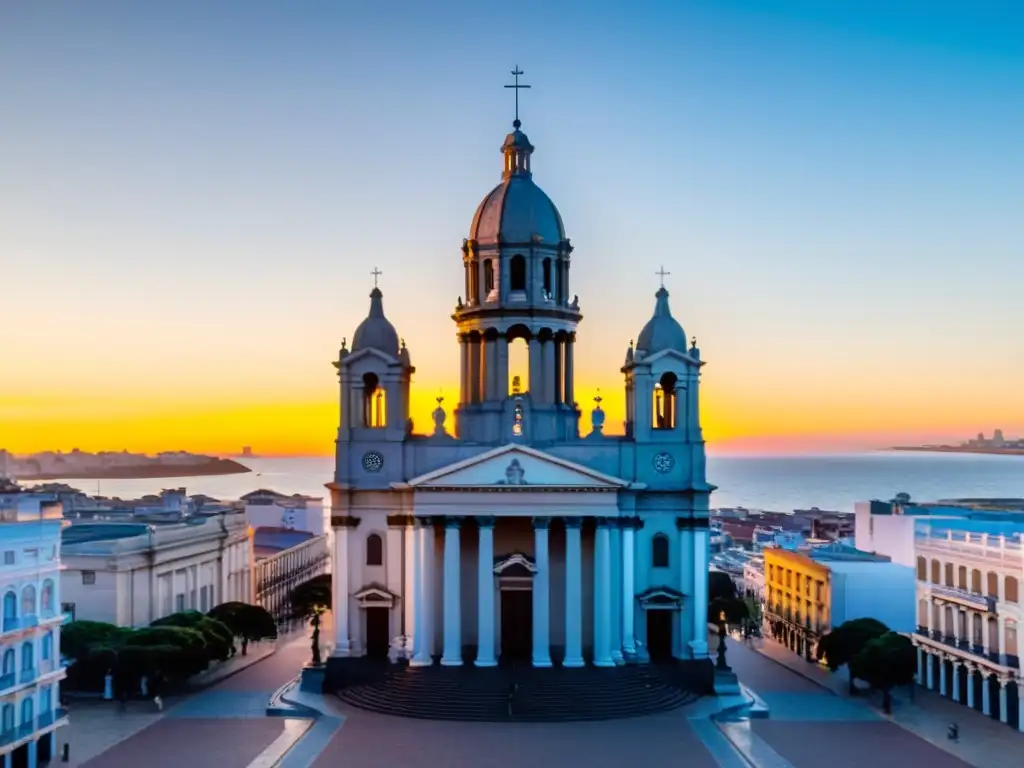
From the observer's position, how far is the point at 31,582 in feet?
138

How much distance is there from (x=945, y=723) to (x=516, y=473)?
63.5ft

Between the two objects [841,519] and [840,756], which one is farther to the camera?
[841,519]

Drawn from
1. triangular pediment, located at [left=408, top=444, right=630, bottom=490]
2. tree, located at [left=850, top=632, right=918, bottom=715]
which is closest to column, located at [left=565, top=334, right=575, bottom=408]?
triangular pediment, located at [left=408, top=444, right=630, bottom=490]

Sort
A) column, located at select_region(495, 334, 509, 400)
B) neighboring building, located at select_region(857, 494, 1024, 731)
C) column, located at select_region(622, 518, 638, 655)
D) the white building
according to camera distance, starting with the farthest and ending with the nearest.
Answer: the white building < column, located at select_region(495, 334, 509, 400) < column, located at select_region(622, 518, 638, 655) < neighboring building, located at select_region(857, 494, 1024, 731)

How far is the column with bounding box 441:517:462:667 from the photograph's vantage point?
5116 cm

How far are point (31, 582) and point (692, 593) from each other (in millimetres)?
26614

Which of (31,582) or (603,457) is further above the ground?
(603,457)

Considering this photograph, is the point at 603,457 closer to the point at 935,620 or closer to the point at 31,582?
the point at 935,620

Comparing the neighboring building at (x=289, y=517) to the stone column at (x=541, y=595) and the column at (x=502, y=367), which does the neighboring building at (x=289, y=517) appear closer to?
the column at (x=502, y=367)

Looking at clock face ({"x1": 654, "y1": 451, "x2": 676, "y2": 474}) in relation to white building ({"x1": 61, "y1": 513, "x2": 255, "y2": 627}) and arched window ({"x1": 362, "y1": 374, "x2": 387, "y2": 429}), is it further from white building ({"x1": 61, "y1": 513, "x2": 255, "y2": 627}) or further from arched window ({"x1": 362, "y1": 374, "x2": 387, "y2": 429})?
white building ({"x1": 61, "y1": 513, "x2": 255, "y2": 627})

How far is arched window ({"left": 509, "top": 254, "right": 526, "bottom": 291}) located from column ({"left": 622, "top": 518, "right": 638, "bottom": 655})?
11556 millimetres

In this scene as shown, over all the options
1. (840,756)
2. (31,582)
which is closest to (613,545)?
(840,756)

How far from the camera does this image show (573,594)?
5172cm

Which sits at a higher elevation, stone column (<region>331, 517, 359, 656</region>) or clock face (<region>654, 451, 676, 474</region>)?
clock face (<region>654, 451, 676, 474</region>)
